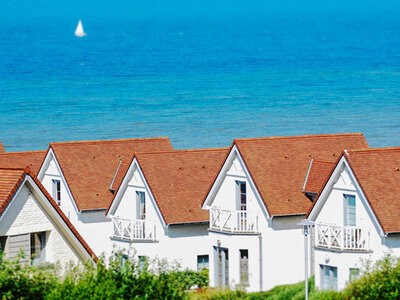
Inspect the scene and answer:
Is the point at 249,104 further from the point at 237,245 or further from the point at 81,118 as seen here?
the point at 237,245

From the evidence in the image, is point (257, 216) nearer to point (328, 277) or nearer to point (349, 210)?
point (328, 277)

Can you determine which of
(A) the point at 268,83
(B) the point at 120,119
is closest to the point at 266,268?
(B) the point at 120,119

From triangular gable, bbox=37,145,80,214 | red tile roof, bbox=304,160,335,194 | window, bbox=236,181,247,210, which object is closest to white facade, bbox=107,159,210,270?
window, bbox=236,181,247,210

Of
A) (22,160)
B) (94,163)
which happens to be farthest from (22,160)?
(94,163)

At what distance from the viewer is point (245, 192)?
46344 mm

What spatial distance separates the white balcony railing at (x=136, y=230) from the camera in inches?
1892

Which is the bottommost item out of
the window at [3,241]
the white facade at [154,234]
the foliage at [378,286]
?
→ the foliage at [378,286]

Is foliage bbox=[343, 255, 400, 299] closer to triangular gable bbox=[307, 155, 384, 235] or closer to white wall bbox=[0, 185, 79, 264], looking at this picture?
triangular gable bbox=[307, 155, 384, 235]

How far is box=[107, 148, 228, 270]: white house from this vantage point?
47.6 meters

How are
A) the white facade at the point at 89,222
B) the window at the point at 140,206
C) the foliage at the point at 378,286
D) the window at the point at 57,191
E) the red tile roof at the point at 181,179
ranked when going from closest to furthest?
the foliage at the point at 378,286
the red tile roof at the point at 181,179
the window at the point at 140,206
the white facade at the point at 89,222
the window at the point at 57,191

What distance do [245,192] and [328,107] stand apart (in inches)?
4347

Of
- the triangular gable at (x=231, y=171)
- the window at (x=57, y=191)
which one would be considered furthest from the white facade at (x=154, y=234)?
the window at (x=57, y=191)

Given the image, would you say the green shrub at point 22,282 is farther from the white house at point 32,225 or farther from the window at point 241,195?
the window at point 241,195

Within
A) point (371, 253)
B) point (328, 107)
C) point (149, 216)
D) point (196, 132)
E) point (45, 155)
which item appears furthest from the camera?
point (328, 107)
